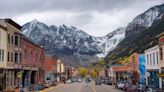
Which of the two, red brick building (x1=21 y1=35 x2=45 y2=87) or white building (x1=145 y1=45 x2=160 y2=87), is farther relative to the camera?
red brick building (x1=21 y1=35 x2=45 y2=87)

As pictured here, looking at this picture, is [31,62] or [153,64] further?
[31,62]

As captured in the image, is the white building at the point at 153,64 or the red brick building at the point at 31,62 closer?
the white building at the point at 153,64

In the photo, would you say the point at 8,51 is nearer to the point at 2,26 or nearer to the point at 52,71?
the point at 2,26

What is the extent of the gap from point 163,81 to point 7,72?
82.9ft

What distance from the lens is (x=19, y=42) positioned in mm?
67812

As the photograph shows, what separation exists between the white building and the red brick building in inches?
935

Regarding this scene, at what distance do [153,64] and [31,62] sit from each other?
31.1 m

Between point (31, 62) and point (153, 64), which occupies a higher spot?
point (31, 62)

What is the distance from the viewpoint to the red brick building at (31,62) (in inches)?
2955

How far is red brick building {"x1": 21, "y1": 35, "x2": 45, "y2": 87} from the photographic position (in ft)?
246

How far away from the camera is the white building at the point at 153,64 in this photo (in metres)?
59.6

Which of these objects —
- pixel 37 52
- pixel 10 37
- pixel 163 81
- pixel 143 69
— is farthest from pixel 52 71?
pixel 163 81

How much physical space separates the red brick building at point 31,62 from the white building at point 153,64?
78.0ft

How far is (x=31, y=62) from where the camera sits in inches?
3282
